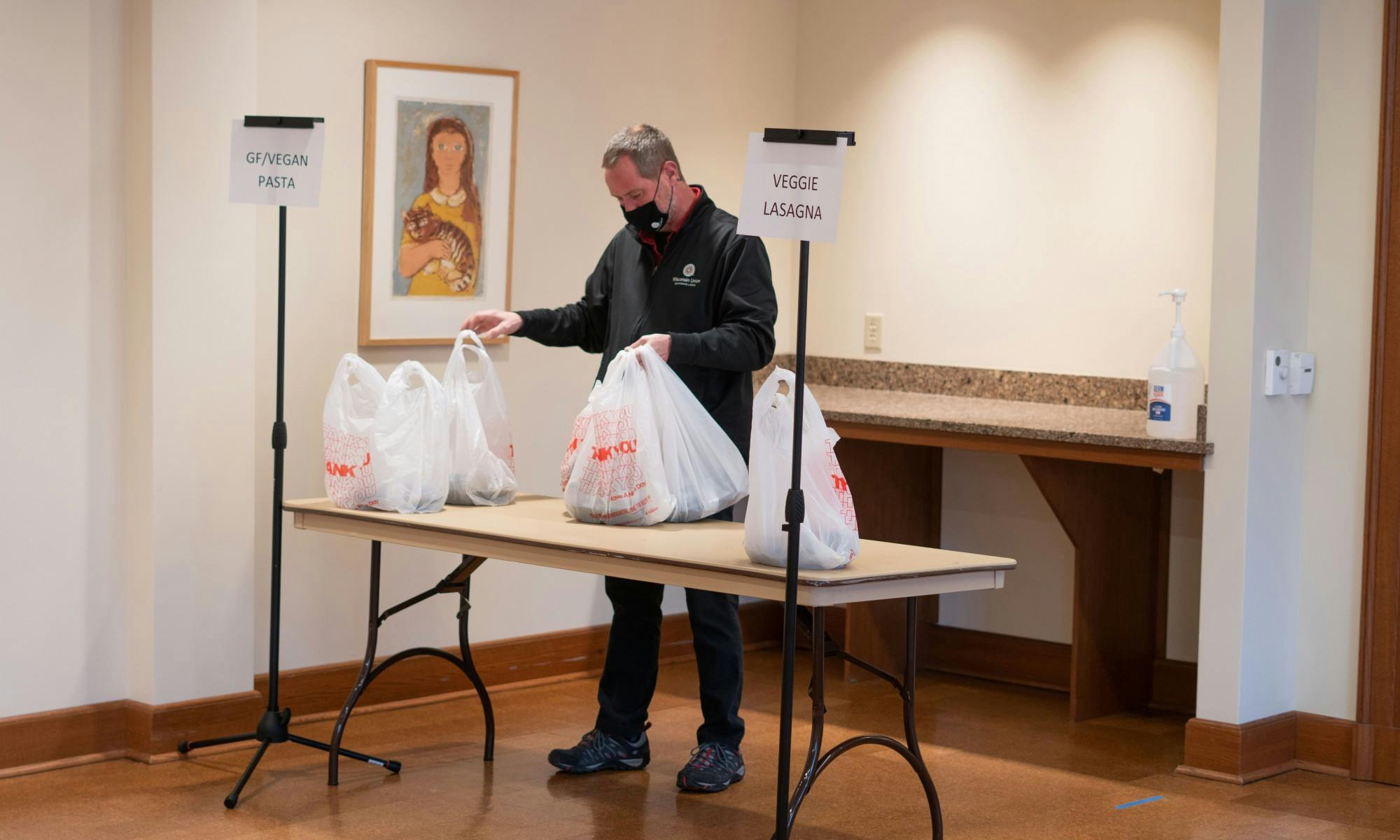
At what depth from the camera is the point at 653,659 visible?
4.05 metres

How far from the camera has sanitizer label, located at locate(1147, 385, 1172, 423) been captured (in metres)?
4.27

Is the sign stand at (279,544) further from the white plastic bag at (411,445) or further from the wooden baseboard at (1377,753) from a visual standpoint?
the wooden baseboard at (1377,753)

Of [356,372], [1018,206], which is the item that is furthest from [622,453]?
[1018,206]

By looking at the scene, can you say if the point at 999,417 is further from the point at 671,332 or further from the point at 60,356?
the point at 60,356

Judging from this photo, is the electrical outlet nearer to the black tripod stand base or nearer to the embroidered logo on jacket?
the embroidered logo on jacket

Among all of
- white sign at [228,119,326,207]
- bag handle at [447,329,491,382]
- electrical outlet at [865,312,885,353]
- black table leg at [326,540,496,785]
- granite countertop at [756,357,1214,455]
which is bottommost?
black table leg at [326,540,496,785]

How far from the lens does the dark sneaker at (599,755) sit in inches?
159

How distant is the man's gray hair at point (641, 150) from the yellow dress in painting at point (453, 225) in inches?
42.3

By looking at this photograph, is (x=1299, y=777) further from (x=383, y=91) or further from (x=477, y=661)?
(x=383, y=91)

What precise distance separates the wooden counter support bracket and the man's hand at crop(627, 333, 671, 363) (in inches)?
56.9

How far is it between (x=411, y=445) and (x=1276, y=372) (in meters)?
2.14

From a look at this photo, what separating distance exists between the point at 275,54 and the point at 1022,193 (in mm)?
2294

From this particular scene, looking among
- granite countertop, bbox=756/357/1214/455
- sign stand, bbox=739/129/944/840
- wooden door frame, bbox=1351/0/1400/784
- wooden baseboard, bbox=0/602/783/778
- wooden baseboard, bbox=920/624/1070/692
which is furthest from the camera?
wooden baseboard, bbox=920/624/1070/692

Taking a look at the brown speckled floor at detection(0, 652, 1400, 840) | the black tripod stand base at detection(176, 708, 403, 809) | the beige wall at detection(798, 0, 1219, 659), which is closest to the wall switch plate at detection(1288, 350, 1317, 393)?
the beige wall at detection(798, 0, 1219, 659)
